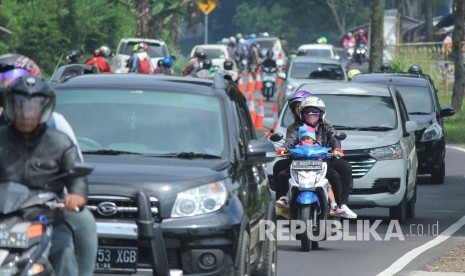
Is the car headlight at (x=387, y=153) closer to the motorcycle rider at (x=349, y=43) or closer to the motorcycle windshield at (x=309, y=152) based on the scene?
the motorcycle windshield at (x=309, y=152)

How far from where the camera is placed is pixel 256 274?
10.9 m

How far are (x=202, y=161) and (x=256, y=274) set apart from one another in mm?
1180

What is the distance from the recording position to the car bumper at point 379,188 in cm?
1712

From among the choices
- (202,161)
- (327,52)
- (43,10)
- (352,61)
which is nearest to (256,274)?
(202,161)

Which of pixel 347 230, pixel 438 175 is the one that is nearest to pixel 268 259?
pixel 347 230

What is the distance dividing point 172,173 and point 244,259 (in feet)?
2.38

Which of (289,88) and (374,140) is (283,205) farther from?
(289,88)

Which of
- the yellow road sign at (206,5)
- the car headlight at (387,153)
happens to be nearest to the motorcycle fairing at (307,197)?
the car headlight at (387,153)

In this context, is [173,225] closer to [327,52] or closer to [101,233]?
[101,233]

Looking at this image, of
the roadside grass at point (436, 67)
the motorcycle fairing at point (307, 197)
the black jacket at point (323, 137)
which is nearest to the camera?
the motorcycle fairing at point (307, 197)

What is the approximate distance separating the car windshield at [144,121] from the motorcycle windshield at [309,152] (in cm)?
386

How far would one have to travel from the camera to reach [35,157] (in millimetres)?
7535

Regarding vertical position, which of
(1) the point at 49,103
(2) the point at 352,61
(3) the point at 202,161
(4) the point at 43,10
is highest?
(1) the point at 49,103

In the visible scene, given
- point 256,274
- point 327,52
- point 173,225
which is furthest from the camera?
point 327,52
